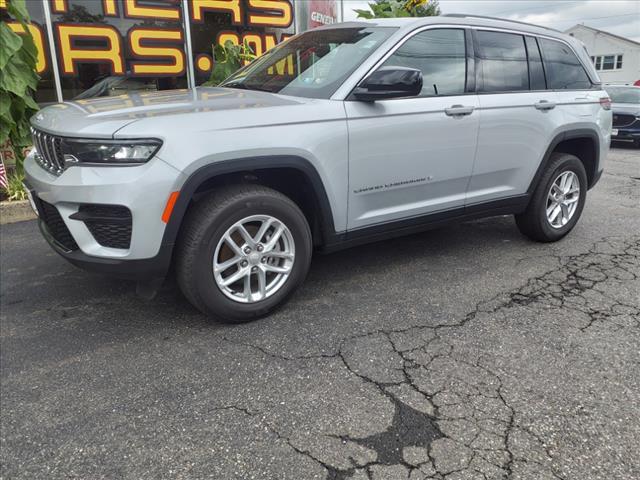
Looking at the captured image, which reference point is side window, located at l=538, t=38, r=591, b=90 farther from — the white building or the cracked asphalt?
the white building

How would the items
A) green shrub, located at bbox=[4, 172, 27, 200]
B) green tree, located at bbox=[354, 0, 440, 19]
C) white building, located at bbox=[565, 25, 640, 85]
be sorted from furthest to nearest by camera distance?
white building, located at bbox=[565, 25, 640, 85] → green tree, located at bbox=[354, 0, 440, 19] → green shrub, located at bbox=[4, 172, 27, 200]

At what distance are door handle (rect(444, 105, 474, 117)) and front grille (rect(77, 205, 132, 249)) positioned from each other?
225 cm

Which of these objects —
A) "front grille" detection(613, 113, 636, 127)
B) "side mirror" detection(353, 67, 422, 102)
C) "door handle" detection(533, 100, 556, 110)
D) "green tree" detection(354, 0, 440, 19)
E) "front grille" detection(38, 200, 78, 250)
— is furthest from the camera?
"front grille" detection(613, 113, 636, 127)

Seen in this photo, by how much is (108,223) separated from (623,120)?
13427 millimetres

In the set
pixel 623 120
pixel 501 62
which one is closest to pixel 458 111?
pixel 501 62

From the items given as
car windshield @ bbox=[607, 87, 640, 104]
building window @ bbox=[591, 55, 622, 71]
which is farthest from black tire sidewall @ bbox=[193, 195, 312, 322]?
building window @ bbox=[591, 55, 622, 71]

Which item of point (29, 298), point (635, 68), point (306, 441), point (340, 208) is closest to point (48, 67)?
point (29, 298)

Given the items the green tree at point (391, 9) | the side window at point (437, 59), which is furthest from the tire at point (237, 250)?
the green tree at point (391, 9)

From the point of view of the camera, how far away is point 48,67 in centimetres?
763

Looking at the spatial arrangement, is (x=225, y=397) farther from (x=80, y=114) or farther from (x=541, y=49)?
(x=541, y=49)

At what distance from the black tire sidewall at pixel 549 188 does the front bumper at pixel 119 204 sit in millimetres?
3156

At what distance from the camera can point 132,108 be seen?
117 inches

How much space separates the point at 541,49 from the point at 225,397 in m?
3.83

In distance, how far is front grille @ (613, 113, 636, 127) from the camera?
1257 cm
